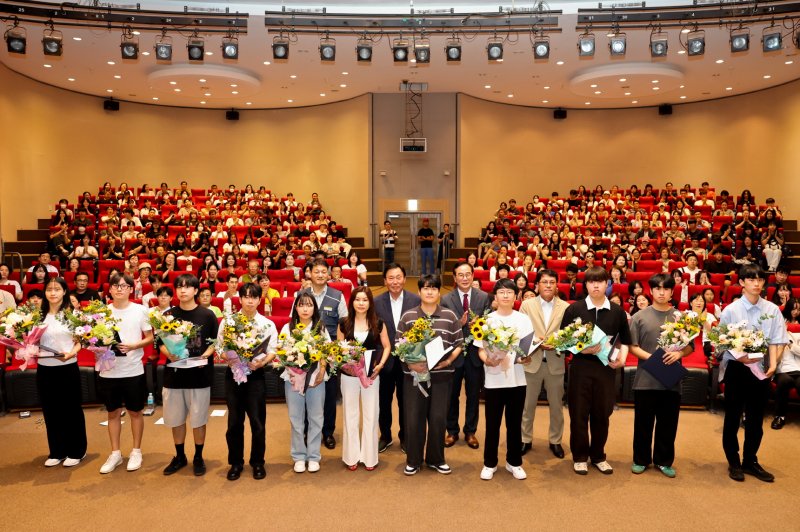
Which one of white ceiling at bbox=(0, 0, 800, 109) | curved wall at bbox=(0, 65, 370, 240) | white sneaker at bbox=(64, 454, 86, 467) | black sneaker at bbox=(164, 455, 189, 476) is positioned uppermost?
white ceiling at bbox=(0, 0, 800, 109)

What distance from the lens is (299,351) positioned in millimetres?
4023

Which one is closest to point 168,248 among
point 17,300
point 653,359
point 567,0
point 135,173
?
point 17,300

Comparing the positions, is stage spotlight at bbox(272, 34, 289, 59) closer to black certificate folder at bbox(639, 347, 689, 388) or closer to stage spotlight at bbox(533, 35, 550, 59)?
stage spotlight at bbox(533, 35, 550, 59)

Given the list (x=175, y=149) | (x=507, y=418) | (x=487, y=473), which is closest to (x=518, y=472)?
(x=487, y=473)

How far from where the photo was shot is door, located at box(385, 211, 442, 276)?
57.5 ft

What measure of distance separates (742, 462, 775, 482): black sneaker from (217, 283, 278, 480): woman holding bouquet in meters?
3.62

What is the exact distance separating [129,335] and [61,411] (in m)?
0.92

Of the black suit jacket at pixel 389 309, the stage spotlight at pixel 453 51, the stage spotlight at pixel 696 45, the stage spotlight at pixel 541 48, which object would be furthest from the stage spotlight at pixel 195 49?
the stage spotlight at pixel 696 45

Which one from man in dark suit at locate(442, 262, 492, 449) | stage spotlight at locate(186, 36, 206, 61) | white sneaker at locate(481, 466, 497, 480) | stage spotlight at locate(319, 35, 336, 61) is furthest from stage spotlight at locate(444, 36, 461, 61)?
white sneaker at locate(481, 466, 497, 480)

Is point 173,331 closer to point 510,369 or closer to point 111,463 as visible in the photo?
point 111,463

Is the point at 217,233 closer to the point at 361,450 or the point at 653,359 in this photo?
the point at 361,450

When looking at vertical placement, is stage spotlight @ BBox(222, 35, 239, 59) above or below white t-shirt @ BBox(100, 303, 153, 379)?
above

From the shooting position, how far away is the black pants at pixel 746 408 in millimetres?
4258

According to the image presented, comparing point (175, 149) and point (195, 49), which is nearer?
point (195, 49)
